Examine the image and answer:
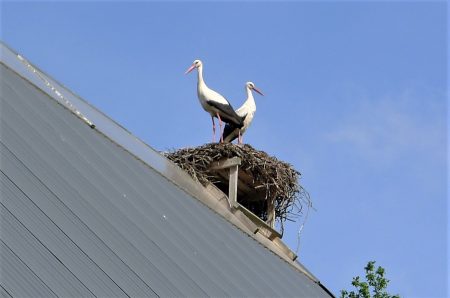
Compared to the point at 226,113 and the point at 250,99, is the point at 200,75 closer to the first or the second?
the point at 250,99

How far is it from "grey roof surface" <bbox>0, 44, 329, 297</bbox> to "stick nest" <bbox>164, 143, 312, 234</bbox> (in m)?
3.84

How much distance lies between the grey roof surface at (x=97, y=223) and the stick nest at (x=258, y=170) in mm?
3837

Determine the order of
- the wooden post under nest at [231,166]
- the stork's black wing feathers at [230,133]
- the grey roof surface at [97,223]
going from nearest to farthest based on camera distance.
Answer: the grey roof surface at [97,223] → the wooden post under nest at [231,166] → the stork's black wing feathers at [230,133]

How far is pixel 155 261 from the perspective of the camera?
9719 mm

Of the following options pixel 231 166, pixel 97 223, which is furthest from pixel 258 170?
pixel 97 223

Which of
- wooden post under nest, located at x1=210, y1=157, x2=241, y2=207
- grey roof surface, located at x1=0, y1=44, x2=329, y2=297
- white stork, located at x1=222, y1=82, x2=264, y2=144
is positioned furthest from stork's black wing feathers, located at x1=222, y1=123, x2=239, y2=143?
grey roof surface, located at x1=0, y1=44, x2=329, y2=297

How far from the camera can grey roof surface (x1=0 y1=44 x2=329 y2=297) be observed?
8.10 metres

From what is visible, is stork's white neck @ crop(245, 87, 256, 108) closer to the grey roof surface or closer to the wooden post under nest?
the wooden post under nest

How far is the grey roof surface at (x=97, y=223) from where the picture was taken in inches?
319

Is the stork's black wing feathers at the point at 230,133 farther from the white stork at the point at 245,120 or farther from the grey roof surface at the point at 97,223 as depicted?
the grey roof surface at the point at 97,223

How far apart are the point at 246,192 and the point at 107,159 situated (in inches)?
269

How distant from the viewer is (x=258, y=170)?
1727cm

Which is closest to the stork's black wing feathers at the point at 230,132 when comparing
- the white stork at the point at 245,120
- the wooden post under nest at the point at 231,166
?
the white stork at the point at 245,120

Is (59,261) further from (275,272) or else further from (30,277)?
(275,272)
